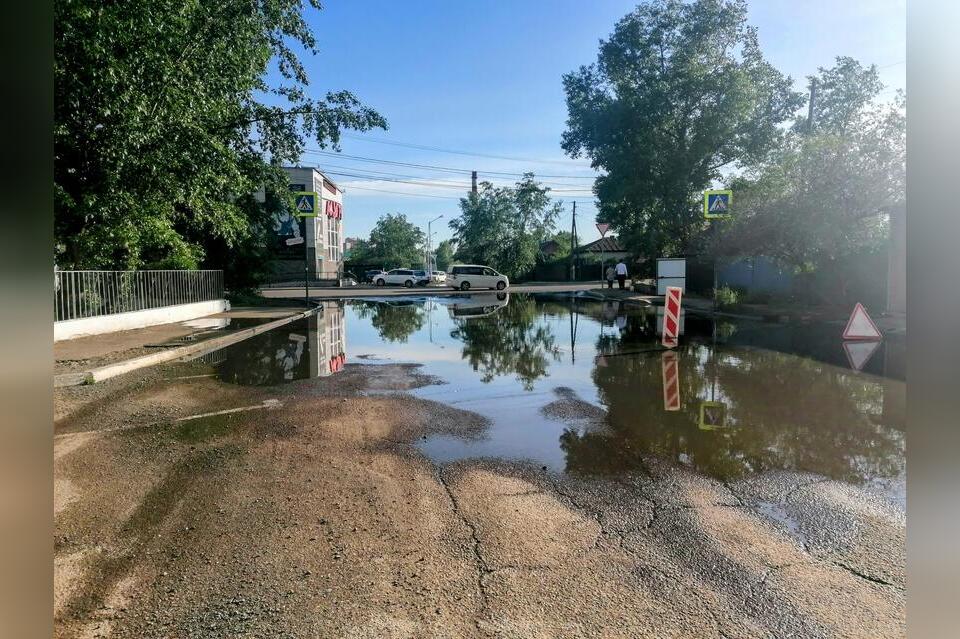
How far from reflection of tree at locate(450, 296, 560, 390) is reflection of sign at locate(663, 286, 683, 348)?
2.43 metres

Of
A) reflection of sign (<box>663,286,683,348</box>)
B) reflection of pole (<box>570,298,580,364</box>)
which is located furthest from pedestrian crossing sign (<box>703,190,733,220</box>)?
reflection of sign (<box>663,286,683,348</box>)

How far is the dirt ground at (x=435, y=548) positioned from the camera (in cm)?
296

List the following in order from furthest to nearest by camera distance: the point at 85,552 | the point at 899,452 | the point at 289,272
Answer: the point at 289,272 < the point at 899,452 < the point at 85,552

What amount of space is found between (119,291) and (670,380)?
13985 mm

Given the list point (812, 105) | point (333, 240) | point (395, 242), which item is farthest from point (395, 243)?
point (812, 105)

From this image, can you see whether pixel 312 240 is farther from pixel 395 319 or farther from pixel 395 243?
pixel 395 319

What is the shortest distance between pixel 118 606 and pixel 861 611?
370 cm

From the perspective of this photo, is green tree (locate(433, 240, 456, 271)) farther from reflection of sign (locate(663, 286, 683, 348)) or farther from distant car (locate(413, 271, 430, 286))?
reflection of sign (locate(663, 286, 683, 348))

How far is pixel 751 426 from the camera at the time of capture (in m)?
6.70

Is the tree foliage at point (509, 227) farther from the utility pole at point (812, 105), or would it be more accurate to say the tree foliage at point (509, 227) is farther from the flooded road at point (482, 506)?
the flooded road at point (482, 506)

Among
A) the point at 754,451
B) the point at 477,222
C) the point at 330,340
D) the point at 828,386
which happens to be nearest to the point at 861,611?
the point at 754,451

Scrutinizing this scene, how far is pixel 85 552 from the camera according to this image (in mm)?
3648

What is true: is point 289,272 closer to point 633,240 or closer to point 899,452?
point 633,240

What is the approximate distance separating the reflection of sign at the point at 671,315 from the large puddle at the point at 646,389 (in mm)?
372
